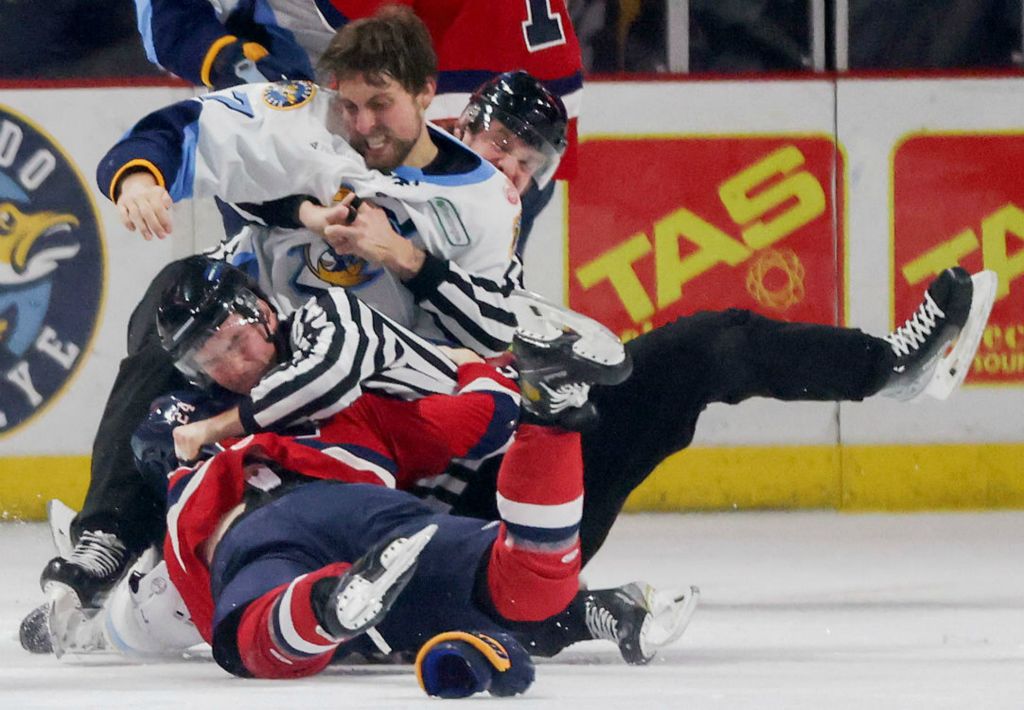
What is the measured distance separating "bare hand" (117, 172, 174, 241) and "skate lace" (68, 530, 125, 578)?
49cm

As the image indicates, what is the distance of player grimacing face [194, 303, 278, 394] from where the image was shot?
8.06 feet

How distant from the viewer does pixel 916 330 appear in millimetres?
2537

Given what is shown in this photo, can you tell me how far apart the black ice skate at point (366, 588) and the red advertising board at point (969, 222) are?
270 centimetres

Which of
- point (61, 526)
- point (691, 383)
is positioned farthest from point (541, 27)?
point (61, 526)

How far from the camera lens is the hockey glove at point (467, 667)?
2.10 metres

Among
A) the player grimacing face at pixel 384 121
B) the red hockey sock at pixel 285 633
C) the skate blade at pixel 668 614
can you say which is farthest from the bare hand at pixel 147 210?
the skate blade at pixel 668 614

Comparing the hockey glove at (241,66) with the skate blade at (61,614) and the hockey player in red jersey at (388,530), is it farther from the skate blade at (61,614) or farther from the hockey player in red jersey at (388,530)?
the skate blade at (61,614)

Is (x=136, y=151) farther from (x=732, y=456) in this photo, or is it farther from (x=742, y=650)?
(x=732, y=456)

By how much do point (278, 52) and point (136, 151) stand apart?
736 millimetres

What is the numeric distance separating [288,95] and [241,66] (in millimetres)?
437

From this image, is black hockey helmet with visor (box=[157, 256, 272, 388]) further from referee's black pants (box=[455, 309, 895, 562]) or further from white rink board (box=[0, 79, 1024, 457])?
white rink board (box=[0, 79, 1024, 457])

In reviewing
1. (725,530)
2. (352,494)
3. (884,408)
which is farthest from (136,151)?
(884,408)

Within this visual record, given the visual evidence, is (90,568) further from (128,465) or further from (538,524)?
(538,524)

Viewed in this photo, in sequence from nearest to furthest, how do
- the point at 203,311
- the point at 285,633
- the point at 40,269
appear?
the point at 285,633 → the point at 203,311 → the point at 40,269
